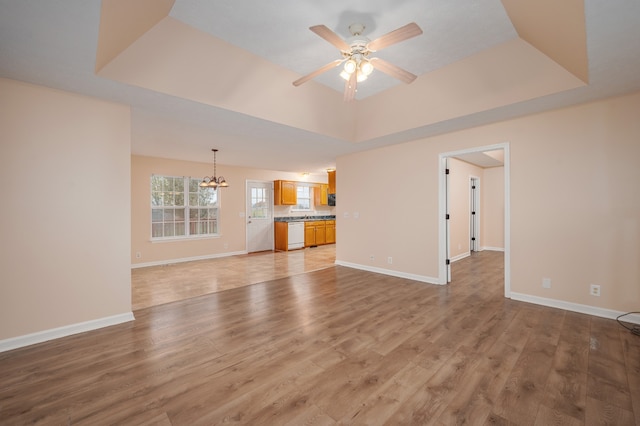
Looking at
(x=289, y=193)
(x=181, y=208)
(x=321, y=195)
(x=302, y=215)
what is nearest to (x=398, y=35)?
(x=181, y=208)

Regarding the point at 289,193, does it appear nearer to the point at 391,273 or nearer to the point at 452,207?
the point at 391,273

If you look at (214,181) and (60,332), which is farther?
(214,181)

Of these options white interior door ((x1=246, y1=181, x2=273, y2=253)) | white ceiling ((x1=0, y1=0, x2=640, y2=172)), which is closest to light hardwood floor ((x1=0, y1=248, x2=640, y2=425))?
white ceiling ((x1=0, y1=0, x2=640, y2=172))

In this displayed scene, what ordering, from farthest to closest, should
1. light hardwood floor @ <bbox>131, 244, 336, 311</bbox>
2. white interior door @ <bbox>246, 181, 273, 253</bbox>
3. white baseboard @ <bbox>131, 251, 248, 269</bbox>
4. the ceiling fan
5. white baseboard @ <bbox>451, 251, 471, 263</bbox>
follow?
white interior door @ <bbox>246, 181, 273, 253</bbox> → white baseboard @ <bbox>451, 251, 471, 263</bbox> → white baseboard @ <bbox>131, 251, 248, 269</bbox> → light hardwood floor @ <bbox>131, 244, 336, 311</bbox> → the ceiling fan

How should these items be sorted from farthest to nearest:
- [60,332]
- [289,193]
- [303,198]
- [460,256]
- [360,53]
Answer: [303,198]
[289,193]
[460,256]
[60,332]
[360,53]

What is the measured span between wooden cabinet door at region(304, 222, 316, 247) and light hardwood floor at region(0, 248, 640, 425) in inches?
204

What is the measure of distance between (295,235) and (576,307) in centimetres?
639

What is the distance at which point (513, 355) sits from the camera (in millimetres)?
2258

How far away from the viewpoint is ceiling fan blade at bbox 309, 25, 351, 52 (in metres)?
1.99

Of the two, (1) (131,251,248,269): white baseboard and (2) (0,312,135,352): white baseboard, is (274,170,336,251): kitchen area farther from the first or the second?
(2) (0,312,135,352): white baseboard

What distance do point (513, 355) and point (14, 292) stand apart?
4.53m

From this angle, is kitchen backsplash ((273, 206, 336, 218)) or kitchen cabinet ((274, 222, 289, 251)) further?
kitchen backsplash ((273, 206, 336, 218))

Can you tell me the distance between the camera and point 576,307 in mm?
3174

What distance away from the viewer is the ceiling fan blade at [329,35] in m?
1.99
